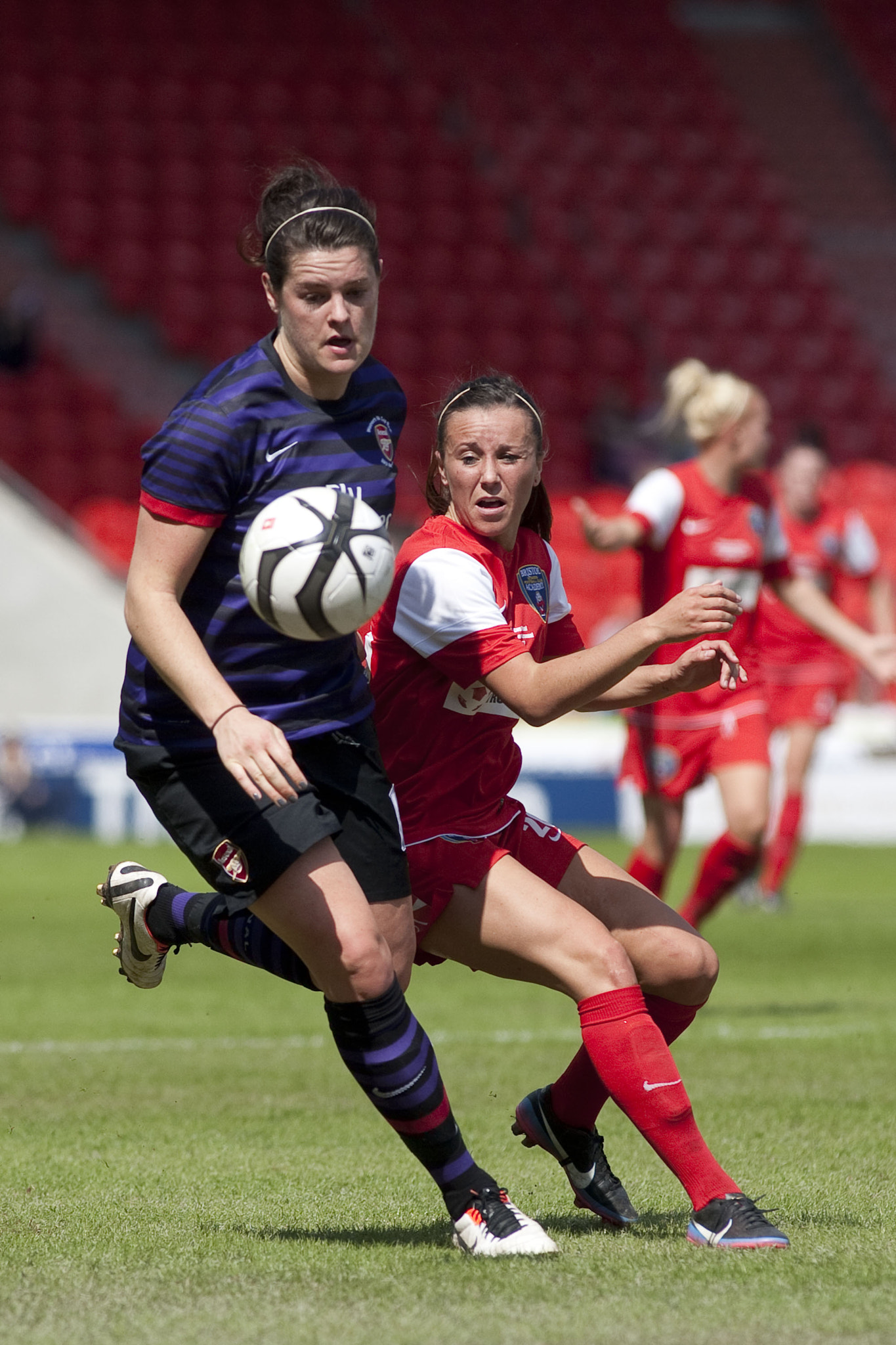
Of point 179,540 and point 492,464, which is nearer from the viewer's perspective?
point 179,540

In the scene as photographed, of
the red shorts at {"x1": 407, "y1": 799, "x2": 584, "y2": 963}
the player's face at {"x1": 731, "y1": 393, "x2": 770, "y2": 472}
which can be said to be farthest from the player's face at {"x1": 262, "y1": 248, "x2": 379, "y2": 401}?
the player's face at {"x1": 731, "y1": 393, "x2": 770, "y2": 472}

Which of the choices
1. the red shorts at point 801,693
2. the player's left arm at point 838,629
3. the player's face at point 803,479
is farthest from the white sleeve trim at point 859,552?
the player's left arm at point 838,629

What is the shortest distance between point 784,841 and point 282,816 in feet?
25.1

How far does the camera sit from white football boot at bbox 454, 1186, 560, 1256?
3678mm

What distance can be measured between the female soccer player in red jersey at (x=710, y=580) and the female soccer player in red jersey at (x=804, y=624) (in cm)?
380

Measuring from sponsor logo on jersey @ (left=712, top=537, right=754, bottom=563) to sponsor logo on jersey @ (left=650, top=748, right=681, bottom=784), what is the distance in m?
0.81

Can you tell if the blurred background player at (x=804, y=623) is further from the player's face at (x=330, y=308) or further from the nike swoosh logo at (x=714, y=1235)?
the player's face at (x=330, y=308)

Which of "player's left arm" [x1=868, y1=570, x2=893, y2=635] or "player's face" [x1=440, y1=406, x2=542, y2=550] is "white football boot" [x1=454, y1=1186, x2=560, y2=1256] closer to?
"player's face" [x1=440, y1=406, x2=542, y2=550]

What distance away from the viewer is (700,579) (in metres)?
7.18

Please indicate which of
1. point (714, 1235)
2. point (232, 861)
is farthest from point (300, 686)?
point (714, 1235)

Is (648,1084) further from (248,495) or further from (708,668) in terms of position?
(248,495)

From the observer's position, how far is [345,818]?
3785 mm

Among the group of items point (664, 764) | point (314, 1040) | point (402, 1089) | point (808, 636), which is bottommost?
point (314, 1040)

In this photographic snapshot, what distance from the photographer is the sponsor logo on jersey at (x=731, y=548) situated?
23.5ft
